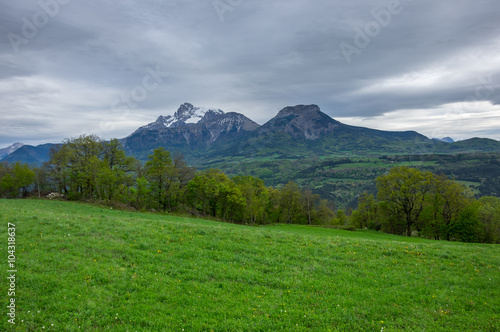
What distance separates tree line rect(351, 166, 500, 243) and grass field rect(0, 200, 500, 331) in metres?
36.5

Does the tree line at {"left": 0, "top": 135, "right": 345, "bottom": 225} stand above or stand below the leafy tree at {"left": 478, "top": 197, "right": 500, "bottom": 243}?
above

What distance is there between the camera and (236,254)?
14656mm

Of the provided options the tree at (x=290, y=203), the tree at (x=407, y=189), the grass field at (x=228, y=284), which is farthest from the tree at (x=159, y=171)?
the tree at (x=407, y=189)

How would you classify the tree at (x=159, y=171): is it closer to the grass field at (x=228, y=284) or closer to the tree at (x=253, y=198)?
the tree at (x=253, y=198)

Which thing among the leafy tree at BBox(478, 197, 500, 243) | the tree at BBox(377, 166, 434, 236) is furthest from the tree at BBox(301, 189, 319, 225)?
the leafy tree at BBox(478, 197, 500, 243)

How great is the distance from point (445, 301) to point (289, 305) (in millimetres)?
6972

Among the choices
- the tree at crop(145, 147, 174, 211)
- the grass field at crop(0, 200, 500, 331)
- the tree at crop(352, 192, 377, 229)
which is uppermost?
the tree at crop(145, 147, 174, 211)

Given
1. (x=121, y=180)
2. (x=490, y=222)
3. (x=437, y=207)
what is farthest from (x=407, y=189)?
(x=121, y=180)

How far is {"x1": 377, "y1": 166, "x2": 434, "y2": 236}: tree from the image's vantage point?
49000 mm

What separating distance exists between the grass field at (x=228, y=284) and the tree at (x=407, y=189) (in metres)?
37.0

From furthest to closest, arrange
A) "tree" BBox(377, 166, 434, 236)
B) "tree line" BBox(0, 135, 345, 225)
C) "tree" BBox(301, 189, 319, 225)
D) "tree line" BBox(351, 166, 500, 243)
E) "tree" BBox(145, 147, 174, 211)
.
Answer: "tree" BBox(301, 189, 319, 225) → "tree" BBox(145, 147, 174, 211) → "tree line" BBox(0, 135, 345, 225) → "tree" BBox(377, 166, 434, 236) → "tree line" BBox(351, 166, 500, 243)

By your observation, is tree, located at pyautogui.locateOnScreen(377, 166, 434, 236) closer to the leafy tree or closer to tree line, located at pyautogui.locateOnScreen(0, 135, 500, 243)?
tree line, located at pyautogui.locateOnScreen(0, 135, 500, 243)

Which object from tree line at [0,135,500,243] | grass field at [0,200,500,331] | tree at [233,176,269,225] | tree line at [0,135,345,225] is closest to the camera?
grass field at [0,200,500,331]

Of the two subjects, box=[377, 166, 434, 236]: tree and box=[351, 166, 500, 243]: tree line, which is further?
box=[377, 166, 434, 236]: tree
